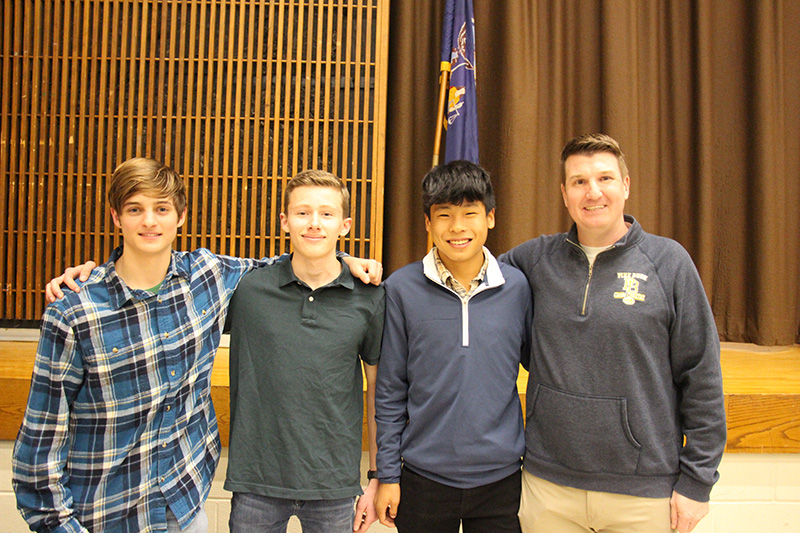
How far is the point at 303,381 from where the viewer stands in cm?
150

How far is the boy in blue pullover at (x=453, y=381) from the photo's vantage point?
146 centimetres

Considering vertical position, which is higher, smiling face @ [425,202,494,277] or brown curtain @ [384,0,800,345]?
brown curtain @ [384,0,800,345]

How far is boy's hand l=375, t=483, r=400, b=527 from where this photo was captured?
1.51 metres

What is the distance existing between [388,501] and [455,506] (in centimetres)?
19

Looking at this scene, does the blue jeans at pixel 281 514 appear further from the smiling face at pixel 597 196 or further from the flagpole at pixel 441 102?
the flagpole at pixel 441 102

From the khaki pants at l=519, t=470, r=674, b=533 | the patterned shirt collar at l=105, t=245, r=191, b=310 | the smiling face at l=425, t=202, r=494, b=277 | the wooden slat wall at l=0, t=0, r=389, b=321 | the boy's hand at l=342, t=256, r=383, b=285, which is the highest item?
the wooden slat wall at l=0, t=0, r=389, b=321

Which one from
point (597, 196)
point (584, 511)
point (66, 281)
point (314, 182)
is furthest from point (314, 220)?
point (584, 511)

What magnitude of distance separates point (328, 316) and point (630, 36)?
3.00m

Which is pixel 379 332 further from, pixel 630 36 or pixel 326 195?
pixel 630 36

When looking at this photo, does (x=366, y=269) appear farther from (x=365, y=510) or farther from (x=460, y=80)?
(x=460, y=80)

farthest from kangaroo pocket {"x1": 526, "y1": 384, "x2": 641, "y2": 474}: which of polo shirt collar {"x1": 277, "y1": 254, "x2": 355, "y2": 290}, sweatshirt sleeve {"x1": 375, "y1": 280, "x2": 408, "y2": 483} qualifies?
polo shirt collar {"x1": 277, "y1": 254, "x2": 355, "y2": 290}

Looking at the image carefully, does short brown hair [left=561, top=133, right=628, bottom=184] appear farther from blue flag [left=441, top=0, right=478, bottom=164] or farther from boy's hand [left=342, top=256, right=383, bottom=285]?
blue flag [left=441, top=0, right=478, bottom=164]

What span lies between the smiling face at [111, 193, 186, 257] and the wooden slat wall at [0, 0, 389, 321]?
1.64 m

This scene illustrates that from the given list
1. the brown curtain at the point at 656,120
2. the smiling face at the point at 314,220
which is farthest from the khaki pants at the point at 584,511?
the brown curtain at the point at 656,120
